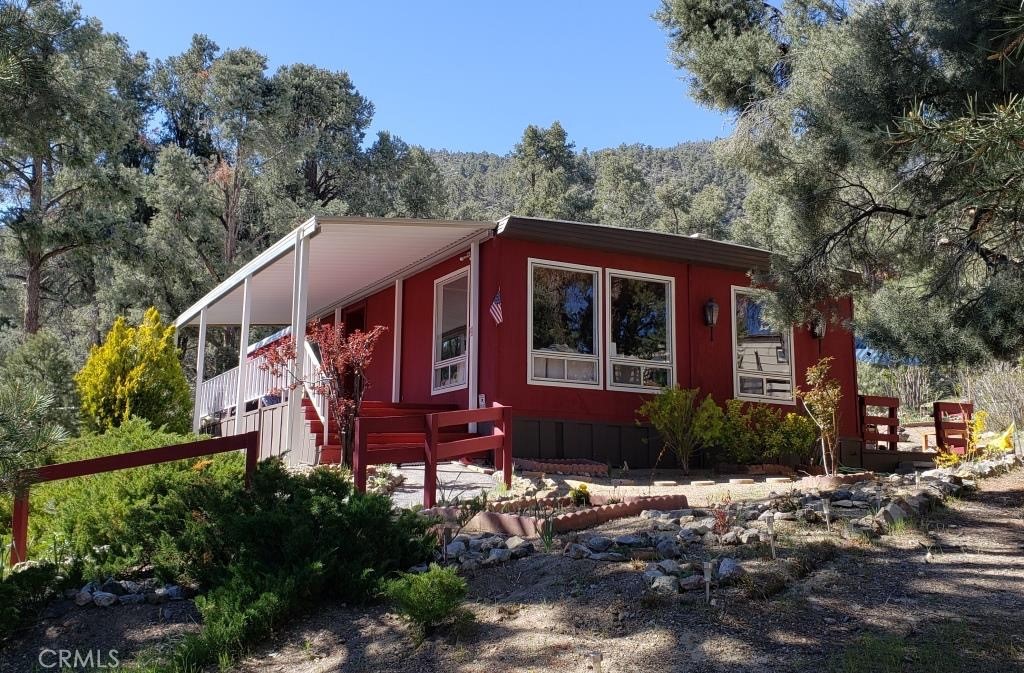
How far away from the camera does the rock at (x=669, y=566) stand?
14.4ft

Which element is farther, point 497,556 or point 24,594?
point 497,556

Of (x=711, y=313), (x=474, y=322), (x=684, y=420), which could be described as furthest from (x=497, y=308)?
(x=711, y=313)

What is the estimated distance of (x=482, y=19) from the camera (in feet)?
58.5

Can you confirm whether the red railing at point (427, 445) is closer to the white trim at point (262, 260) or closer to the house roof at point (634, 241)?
the house roof at point (634, 241)

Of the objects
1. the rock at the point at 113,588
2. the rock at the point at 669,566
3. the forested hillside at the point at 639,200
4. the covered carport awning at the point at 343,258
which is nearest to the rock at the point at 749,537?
the rock at the point at 669,566

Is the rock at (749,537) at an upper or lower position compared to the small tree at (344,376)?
lower

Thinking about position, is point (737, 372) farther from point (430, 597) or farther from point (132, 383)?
point (430, 597)

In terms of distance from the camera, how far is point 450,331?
1220 centimetres

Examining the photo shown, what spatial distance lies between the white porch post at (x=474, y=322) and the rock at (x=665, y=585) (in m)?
6.79

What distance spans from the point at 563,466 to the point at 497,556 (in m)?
4.95

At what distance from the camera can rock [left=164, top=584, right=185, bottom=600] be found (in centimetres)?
484

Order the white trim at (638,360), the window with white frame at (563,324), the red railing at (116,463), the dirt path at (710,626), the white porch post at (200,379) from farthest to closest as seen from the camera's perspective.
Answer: the white porch post at (200,379) → the white trim at (638,360) → the window with white frame at (563,324) → the red railing at (116,463) → the dirt path at (710,626)

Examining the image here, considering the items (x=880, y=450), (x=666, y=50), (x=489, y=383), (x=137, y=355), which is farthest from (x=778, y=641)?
(x=666, y=50)

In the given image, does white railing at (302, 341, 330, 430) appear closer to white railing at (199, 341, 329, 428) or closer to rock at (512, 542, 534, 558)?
white railing at (199, 341, 329, 428)
